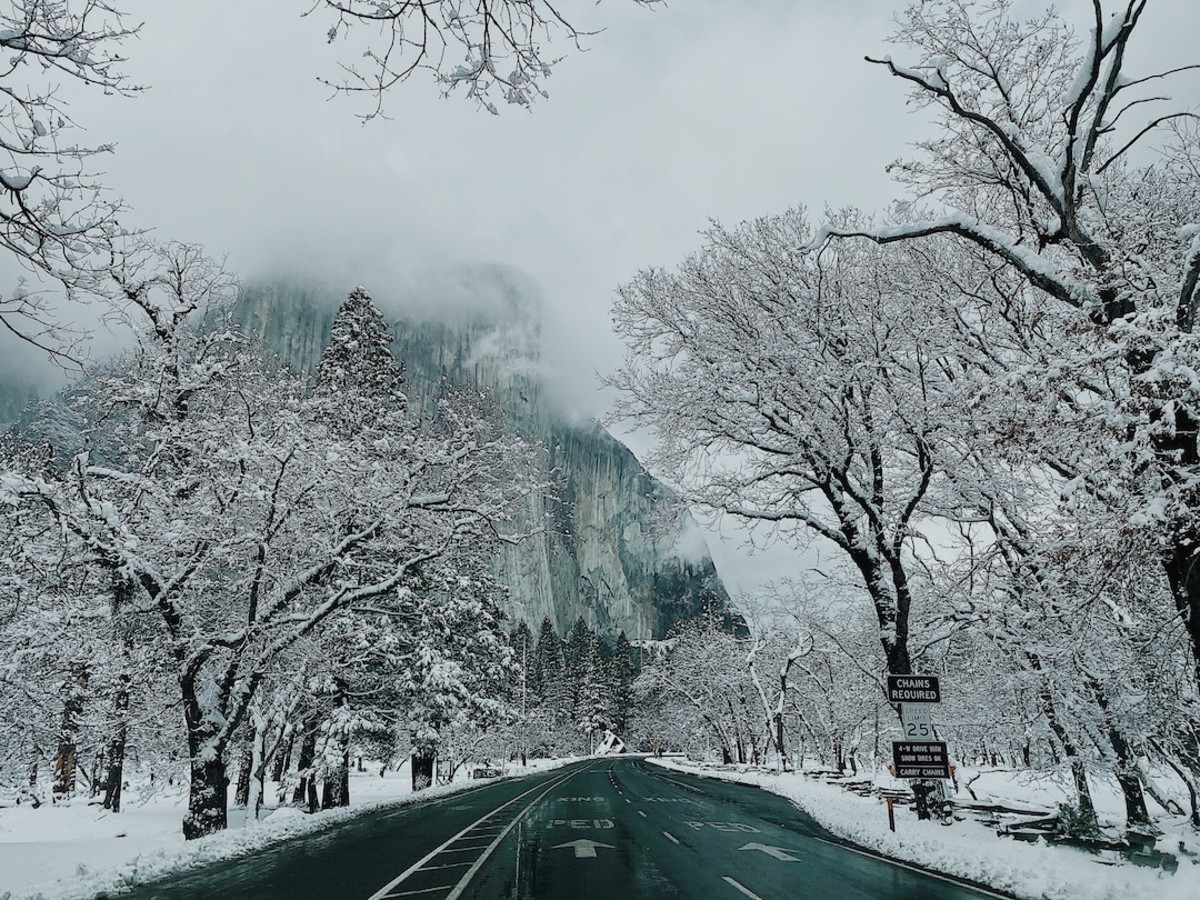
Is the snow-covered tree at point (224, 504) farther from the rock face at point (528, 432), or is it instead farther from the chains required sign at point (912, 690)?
the rock face at point (528, 432)

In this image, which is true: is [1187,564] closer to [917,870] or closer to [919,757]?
[917,870]

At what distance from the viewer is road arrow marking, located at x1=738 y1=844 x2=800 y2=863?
12.0 meters

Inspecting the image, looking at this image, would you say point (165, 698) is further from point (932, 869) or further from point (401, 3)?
point (401, 3)

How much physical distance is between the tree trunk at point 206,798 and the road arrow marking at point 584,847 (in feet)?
22.3

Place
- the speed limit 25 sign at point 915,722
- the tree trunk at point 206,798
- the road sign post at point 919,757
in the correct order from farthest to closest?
the speed limit 25 sign at point 915,722
the road sign post at point 919,757
the tree trunk at point 206,798

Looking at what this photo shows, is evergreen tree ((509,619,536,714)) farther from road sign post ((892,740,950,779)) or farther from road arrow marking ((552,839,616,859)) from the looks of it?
road sign post ((892,740,950,779))

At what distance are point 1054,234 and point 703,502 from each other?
941cm

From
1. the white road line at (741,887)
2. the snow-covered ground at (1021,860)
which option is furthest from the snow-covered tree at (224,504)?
the snow-covered ground at (1021,860)

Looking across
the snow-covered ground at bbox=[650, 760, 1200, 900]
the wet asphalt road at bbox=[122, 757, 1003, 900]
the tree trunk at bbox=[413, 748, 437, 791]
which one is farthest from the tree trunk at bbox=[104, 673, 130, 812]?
the snow-covered ground at bbox=[650, 760, 1200, 900]

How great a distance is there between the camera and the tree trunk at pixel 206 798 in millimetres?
13836

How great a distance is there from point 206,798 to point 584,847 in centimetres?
746

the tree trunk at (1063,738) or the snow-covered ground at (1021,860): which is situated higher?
the tree trunk at (1063,738)

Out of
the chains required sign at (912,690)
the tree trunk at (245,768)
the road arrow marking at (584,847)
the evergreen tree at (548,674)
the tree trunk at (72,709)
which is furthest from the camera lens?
the evergreen tree at (548,674)

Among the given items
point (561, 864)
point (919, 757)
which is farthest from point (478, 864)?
point (919, 757)
